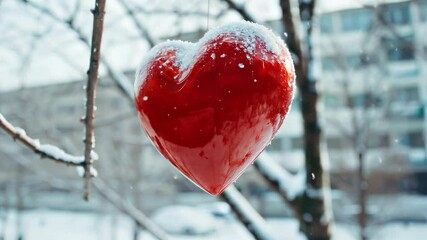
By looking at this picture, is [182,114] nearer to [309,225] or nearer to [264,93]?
[264,93]

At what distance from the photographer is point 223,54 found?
864 millimetres

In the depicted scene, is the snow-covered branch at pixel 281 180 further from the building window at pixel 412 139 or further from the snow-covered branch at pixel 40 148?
the building window at pixel 412 139

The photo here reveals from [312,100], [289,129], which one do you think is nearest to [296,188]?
[312,100]

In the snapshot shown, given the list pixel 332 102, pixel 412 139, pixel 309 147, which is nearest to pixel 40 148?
pixel 309 147

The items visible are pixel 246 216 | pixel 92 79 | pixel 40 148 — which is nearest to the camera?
pixel 92 79

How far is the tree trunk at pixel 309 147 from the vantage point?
2.45 metres

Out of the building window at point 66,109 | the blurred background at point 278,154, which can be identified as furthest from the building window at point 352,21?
the building window at point 66,109

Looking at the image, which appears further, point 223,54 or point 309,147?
point 309,147

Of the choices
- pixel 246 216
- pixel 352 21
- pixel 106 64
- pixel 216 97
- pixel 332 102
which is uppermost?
pixel 216 97

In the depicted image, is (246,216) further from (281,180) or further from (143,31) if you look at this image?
(143,31)

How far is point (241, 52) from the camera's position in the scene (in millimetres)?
859

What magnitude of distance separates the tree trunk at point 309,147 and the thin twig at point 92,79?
1.57m

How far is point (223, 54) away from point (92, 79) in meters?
0.33

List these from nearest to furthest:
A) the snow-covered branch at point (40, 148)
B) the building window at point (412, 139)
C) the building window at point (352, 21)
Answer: the snow-covered branch at point (40, 148) < the building window at point (412, 139) < the building window at point (352, 21)
